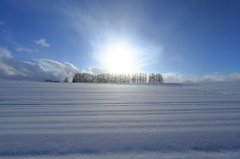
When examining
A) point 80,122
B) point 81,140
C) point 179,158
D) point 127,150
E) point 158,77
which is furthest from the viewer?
point 158,77

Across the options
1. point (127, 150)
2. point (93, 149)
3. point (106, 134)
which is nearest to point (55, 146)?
point (93, 149)

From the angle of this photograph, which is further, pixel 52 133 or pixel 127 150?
pixel 52 133

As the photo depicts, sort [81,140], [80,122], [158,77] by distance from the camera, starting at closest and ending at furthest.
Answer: [81,140], [80,122], [158,77]

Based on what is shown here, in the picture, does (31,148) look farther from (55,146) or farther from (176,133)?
(176,133)

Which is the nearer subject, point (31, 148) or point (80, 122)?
point (31, 148)

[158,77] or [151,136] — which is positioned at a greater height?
[158,77]

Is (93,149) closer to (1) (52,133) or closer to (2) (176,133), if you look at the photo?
(1) (52,133)

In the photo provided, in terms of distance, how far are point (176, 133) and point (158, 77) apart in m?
47.5

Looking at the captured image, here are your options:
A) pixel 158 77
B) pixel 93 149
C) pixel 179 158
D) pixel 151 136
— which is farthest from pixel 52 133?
pixel 158 77

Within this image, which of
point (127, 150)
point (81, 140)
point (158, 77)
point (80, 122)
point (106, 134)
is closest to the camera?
point (127, 150)

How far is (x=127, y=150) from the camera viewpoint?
1361 millimetres

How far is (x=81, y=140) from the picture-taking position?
61.2 inches

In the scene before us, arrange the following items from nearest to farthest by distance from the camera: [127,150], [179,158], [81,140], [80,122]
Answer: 1. [179,158]
2. [127,150]
3. [81,140]
4. [80,122]

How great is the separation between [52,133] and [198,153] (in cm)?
223
